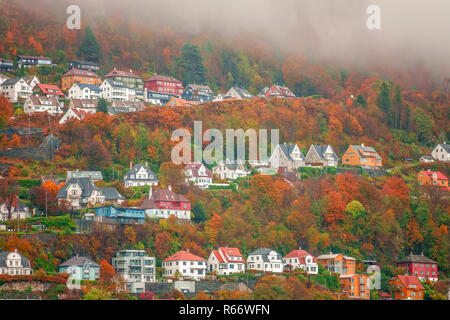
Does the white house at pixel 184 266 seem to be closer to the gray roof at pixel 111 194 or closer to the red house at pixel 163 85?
the gray roof at pixel 111 194

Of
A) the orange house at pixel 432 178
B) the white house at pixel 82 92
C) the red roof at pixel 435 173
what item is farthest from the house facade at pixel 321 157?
the white house at pixel 82 92

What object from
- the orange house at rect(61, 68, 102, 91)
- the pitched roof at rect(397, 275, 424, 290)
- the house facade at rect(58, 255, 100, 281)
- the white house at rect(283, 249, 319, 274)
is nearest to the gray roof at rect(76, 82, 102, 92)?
the orange house at rect(61, 68, 102, 91)

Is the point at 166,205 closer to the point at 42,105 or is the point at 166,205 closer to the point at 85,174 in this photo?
the point at 85,174

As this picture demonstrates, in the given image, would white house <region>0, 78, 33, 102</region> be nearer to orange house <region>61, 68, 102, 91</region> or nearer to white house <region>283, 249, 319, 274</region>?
orange house <region>61, 68, 102, 91</region>

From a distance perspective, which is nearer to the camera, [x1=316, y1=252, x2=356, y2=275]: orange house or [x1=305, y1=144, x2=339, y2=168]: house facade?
[x1=316, y1=252, x2=356, y2=275]: orange house

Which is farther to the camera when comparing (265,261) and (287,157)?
(287,157)

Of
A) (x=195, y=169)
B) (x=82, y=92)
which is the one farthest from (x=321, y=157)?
(x=82, y=92)
